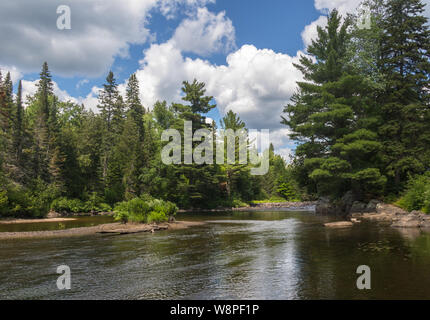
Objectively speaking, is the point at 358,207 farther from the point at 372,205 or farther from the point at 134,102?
the point at 134,102

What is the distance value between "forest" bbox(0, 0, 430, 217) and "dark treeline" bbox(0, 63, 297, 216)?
7.3 inches

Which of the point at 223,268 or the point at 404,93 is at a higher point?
the point at 404,93

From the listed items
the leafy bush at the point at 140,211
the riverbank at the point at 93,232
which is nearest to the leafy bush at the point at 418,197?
the riverbank at the point at 93,232

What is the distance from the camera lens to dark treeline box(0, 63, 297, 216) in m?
41.0

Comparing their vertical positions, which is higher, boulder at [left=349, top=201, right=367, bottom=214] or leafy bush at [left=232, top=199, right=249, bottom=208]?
boulder at [left=349, top=201, right=367, bottom=214]

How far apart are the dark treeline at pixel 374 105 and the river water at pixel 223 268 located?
14.4 m

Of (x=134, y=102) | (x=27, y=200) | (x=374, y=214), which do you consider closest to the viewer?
(x=374, y=214)

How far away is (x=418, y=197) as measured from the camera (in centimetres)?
2430

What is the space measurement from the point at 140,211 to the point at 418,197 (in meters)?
21.8

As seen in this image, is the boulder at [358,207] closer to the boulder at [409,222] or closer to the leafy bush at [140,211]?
the boulder at [409,222]

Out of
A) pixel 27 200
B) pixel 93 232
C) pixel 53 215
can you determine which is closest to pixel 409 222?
pixel 93 232

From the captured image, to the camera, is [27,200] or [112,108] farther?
[112,108]

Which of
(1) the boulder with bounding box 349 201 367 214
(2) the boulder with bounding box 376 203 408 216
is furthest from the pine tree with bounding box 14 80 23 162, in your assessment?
(2) the boulder with bounding box 376 203 408 216

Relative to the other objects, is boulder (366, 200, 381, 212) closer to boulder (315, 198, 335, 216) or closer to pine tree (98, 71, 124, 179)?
boulder (315, 198, 335, 216)
